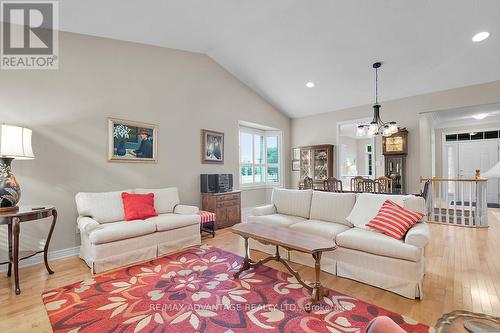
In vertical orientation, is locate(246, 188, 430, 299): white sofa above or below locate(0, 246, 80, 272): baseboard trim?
above

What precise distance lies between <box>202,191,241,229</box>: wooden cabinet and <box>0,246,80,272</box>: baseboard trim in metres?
2.14

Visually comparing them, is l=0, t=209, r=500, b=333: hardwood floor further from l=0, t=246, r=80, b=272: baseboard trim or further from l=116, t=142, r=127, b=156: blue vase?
l=116, t=142, r=127, b=156: blue vase

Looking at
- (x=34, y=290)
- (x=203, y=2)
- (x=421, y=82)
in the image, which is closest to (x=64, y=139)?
(x=34, y=290)

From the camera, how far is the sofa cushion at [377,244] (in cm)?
225

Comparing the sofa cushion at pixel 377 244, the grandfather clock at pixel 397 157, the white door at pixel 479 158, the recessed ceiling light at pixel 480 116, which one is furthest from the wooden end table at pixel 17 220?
the white door at pixel 479 158

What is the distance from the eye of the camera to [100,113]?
11.8ft

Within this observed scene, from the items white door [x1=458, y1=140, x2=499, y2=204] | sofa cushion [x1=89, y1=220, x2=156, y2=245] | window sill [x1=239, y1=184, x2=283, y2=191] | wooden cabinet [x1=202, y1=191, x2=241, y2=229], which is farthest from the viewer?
white door [x1=458, y1=140, x2=499, y2=204]

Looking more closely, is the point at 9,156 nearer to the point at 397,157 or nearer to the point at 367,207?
the point at 367,207

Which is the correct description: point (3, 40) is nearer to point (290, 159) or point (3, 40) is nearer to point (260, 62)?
point (260, 62)

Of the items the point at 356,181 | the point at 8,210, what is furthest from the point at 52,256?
the point at 356,181

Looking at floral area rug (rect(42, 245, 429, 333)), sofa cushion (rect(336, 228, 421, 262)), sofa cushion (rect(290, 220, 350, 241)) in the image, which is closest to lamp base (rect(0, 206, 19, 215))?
floral area rug (rect(42, 245, 429, 333))

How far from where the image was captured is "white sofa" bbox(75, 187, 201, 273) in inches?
111

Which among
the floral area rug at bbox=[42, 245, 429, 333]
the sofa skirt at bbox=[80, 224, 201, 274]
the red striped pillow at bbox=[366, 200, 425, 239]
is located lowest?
the floral area rug at bbox=[42, 245, 429, 333]

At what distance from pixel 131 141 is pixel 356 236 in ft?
11.7
